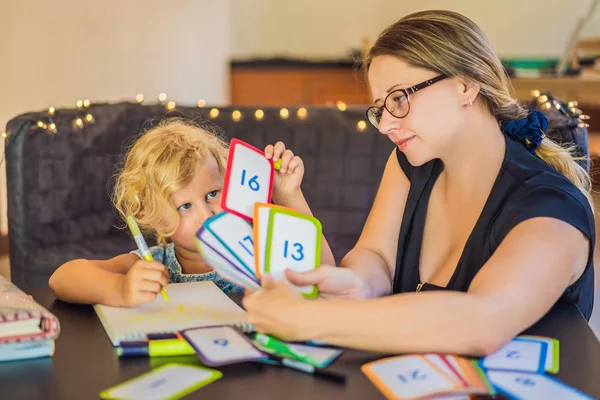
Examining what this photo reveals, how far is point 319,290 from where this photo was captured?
4.05 ft

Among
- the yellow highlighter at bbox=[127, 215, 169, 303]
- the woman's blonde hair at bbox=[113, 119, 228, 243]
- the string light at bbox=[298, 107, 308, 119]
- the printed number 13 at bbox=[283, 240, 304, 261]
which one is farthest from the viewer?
the string light at bbox=[298, 107, 308, 119]

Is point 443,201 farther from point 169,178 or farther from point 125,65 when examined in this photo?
point 125,65

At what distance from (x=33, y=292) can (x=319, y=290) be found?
0.60 meters

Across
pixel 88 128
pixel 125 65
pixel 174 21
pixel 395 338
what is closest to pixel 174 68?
pixel 174 21

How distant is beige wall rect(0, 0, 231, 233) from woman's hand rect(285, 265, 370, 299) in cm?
283

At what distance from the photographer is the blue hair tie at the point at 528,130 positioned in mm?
1441

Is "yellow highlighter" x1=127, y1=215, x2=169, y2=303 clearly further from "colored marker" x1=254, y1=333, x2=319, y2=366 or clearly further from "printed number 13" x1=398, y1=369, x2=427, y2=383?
"printed number 13" x1=398, y1=369, x2=427, y2=383

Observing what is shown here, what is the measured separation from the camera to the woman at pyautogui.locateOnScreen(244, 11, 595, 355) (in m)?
1.04

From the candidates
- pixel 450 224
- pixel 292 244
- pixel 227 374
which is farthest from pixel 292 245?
pixel 450 224

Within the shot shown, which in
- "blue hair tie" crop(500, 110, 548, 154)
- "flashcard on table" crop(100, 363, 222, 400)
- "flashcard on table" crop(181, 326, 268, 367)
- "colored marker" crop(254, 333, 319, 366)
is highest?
"blue hair tie" crop(500, 110, 548, 154)

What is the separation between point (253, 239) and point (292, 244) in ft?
0.20

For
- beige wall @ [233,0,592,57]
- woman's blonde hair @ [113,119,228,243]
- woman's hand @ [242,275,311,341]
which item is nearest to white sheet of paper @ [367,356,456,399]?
woman's hand @ [242,275,311,341]

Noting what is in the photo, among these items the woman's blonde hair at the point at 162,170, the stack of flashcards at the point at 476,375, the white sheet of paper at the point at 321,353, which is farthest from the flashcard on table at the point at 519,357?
the woman's blonde hair at the point at 162,170

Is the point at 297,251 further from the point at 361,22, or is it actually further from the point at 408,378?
the point at 361,22
